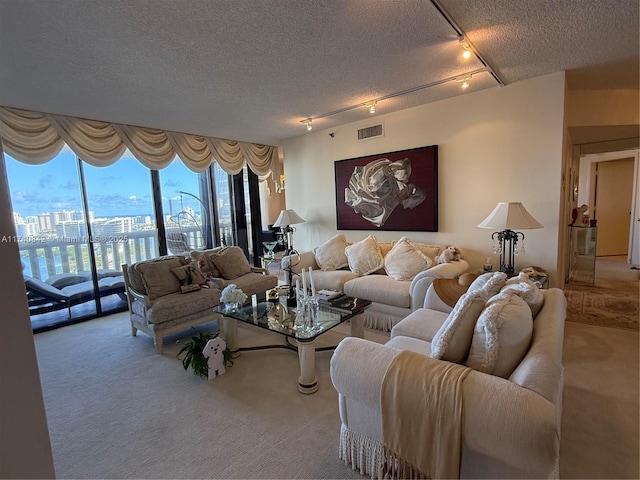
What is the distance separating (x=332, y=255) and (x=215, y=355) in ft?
7.02

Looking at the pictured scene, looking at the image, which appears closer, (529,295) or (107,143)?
(529,295)

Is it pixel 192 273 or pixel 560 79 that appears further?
pixel 192 273

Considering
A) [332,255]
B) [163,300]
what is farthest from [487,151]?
[163,300]

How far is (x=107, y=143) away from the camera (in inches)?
159

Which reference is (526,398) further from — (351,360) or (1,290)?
(1,290)

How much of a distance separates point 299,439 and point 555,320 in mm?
1545

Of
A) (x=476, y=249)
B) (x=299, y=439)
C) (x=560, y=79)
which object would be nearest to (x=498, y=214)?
(x=476, y=249)

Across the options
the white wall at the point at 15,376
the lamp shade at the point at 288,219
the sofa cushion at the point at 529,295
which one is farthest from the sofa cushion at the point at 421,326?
the lamp shade at the point at 288,219

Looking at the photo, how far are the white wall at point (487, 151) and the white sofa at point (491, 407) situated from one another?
1871 mm

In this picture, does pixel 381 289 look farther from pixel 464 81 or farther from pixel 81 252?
pixel 81 252

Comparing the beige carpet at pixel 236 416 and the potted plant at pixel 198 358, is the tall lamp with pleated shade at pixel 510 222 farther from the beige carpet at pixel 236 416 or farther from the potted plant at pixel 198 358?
the potted plant at pixel 198 358

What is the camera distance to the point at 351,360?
4.91 feet

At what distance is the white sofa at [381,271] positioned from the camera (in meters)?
3.24

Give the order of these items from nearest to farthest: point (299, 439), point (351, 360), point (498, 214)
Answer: point (351, 360), point (299, 439), point (498, 214)
